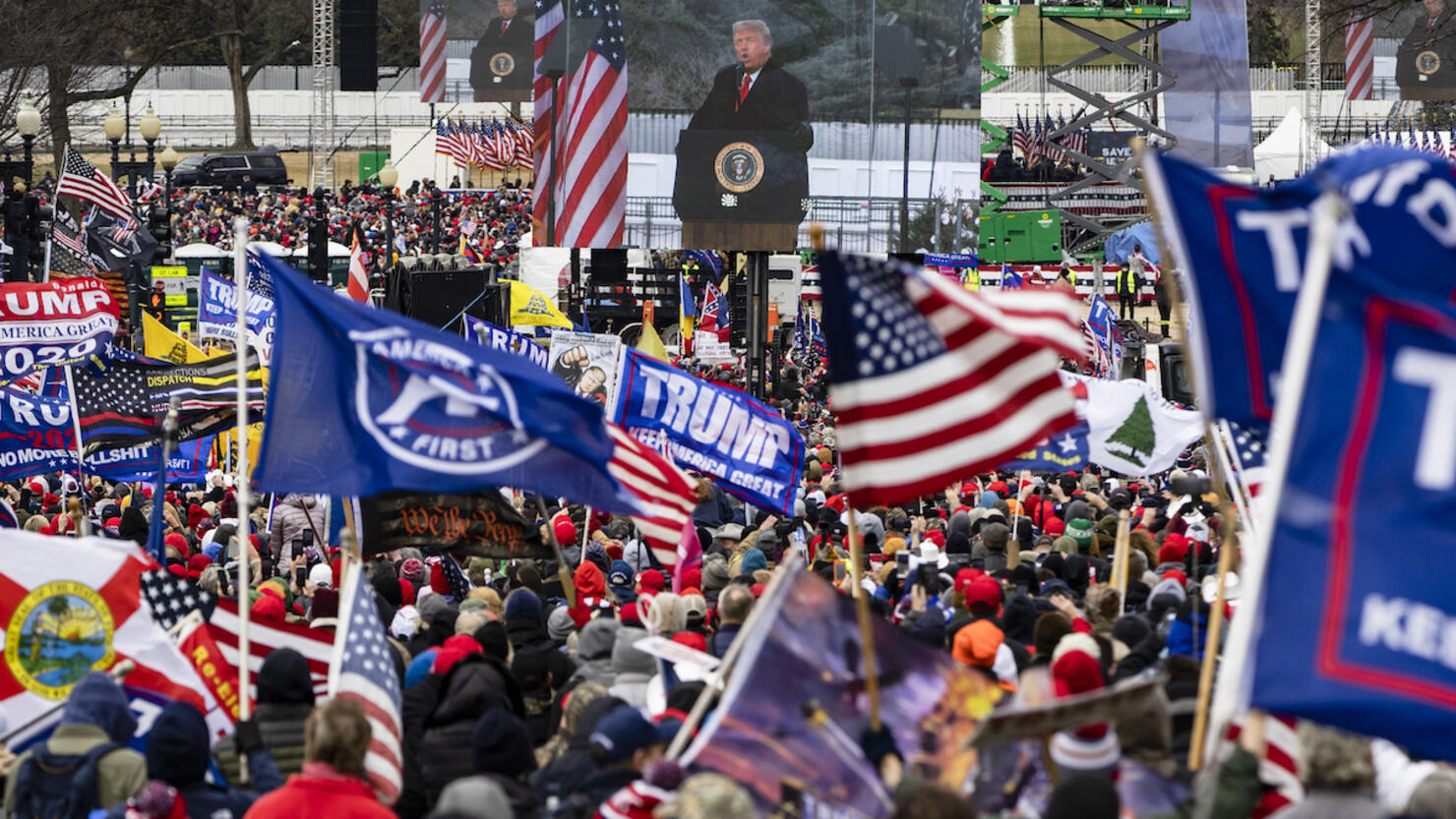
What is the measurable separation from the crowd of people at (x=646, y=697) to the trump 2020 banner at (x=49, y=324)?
2892 mm

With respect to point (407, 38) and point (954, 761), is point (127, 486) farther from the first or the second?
point (407, 38)

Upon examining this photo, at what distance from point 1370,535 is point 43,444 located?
41.4ft

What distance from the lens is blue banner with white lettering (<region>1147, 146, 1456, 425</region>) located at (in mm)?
5758

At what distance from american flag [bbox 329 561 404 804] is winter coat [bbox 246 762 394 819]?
995mm

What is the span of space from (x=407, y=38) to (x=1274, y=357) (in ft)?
305

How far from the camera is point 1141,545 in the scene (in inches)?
483

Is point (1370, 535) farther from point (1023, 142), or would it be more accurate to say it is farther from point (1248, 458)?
point (1023, 142)

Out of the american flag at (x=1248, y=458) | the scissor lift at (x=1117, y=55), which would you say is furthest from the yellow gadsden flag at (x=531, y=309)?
the scissor lift at (x=1117, y=55)

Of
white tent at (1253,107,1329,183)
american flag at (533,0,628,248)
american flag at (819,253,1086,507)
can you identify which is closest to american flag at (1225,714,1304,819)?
american flag at (819,253,1086,507)

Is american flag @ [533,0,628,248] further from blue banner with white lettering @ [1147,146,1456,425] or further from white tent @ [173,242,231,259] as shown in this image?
blue banner with white lettering @ [1147,146,1456,425]

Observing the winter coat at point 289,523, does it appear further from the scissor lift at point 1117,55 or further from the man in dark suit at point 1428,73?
the man in dark suit at point 1428,73

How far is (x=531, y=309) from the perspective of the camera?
27.2 metres

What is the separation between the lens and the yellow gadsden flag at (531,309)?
27.0m

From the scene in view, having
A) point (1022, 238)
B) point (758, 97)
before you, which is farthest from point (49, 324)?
point (1022, 238)
